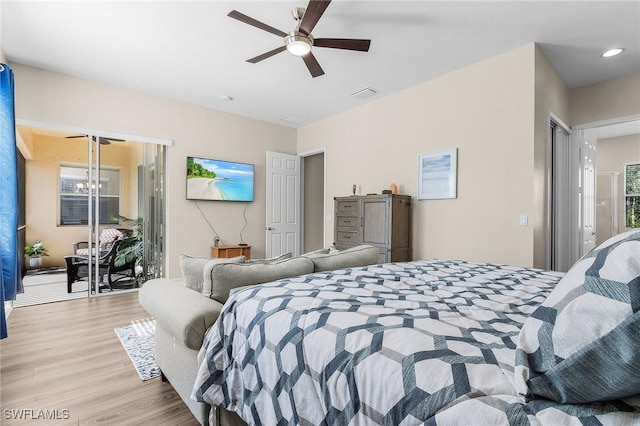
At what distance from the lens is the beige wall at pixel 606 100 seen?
3688 millimetres

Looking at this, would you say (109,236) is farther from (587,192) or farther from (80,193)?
(587,192)

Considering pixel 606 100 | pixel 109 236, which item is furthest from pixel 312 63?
pixel 109 236

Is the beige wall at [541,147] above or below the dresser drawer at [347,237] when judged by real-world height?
above

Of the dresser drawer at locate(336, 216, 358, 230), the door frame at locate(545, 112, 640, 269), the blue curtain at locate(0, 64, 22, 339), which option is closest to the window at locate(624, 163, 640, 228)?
the door frame at locate(545, 112, 640, 269)

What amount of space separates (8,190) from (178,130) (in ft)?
7.67

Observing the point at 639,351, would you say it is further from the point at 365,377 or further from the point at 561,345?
the point at 365,377

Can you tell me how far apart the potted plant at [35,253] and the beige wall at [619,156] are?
1085 cm

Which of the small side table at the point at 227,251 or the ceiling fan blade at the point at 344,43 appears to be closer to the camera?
the ceiling fan blade at the point at 344,43

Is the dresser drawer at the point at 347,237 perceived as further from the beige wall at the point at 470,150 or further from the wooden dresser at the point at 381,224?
the beige wall at the point at 470,150

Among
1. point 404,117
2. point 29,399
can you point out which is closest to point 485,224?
point 404,117

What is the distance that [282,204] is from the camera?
5.84 meters

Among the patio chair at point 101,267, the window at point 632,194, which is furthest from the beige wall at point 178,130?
the window at point 632,194

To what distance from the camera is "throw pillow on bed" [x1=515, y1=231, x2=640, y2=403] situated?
53cm

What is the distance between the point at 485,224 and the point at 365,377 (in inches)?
124
